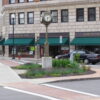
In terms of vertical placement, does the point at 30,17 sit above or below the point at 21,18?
above

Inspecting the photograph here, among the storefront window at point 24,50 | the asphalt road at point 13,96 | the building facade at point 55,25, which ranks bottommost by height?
the storefront window at point 24,50

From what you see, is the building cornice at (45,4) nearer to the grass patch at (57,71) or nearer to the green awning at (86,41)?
the green awning at (86,41)

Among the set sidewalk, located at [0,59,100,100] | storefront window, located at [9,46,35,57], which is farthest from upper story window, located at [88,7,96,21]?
sidewalk, located at [0,59,100,100]

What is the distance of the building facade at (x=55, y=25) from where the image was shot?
49.1 m

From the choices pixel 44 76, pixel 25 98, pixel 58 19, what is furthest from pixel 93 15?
pixel 25 98

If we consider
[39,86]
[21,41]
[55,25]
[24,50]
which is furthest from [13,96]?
[24,50]

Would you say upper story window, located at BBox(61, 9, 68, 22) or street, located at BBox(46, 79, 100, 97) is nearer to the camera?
street, located at BBox(46, 79, 100, 97)

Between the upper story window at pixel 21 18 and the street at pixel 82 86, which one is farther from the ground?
the upper story window at pixel 21 18

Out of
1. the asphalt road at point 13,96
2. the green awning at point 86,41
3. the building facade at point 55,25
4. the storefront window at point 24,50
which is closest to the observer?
the asphalt road at point 13,96

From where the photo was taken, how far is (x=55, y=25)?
52.3 m

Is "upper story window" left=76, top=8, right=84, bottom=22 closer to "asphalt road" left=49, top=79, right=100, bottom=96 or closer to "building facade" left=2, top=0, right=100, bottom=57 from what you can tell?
"building facade" left=2, top=0, right=100, bottom=57

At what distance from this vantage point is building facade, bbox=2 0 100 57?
1934 inches

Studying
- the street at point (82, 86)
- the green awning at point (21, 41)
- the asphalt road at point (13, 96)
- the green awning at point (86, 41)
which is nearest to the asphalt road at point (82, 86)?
the street at point (82, 86)

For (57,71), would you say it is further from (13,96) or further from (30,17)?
(30,17)
